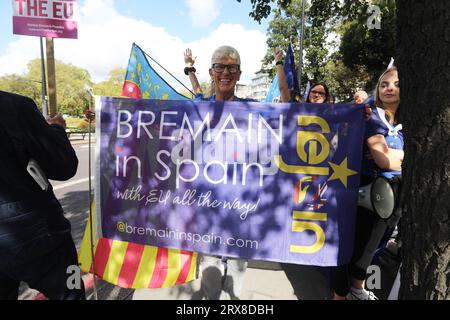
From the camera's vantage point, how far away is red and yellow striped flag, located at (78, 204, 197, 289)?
7.69 feet

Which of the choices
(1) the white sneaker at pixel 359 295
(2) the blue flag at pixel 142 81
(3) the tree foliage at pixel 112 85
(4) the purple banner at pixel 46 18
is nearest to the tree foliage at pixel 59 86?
(3) the tree foliage at pixel 112 85

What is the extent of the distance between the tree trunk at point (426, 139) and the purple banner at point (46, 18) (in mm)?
3509

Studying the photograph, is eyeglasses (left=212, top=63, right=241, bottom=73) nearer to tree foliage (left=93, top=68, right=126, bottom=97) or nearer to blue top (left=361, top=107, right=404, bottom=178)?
blue top (left=361, top=107, right=404, bottom=178)

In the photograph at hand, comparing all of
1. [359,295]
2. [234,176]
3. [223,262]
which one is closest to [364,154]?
[234,176]

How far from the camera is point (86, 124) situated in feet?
7.61

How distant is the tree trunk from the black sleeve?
1758 millimetres

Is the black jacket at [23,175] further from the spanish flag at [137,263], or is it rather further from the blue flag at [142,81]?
the blue flag at [142,81]

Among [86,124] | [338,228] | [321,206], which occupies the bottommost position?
[338,228]

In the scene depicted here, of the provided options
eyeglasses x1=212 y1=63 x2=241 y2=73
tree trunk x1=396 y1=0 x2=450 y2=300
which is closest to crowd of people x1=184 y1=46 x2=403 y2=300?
eyeglasses x1=212 y1=63 x2=241 y2=73
